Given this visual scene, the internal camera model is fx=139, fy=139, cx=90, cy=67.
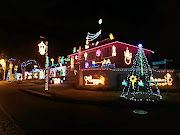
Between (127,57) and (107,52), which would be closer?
(127,57)

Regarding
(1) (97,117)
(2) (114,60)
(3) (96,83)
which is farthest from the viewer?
(2) (114,60)

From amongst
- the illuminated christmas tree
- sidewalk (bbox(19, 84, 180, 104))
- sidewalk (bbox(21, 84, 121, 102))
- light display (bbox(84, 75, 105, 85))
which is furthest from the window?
sidewalk (bbox(19, 84, 180, 104))

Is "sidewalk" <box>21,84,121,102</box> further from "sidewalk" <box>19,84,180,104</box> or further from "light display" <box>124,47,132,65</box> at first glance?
"light display" <box>124,47,132,65</box>

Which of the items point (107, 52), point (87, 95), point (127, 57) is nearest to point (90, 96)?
point (87, 95)

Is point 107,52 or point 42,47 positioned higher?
point 107,52

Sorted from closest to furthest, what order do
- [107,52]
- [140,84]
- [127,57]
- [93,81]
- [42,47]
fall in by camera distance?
[140,84]
[42,47]
[93,81]
[127,57]
[107,52]

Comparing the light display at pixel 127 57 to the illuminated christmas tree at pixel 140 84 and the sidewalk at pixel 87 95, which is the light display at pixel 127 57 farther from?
the sidewalk at pixel 87 95

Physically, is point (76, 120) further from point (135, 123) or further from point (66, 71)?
point (66, 71)

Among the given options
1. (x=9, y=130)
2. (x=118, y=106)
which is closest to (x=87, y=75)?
(x=118, y=106)

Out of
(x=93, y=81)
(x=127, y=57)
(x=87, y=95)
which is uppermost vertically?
(x=127, y=57)

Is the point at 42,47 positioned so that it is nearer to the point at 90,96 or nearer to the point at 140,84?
the point at 90,96

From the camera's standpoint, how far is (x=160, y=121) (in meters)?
5.68

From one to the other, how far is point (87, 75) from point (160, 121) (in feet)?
45.0

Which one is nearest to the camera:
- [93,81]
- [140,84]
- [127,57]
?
[140,84]
